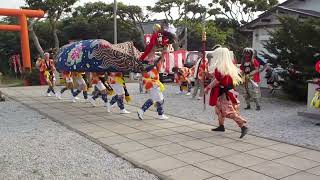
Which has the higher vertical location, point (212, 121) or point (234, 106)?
point (234, 106)

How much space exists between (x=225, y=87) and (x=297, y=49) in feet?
15.8

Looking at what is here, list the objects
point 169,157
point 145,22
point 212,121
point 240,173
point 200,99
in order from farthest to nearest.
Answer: point 145,22 → point 200,99 → point 212,121 → point 169,157 → point 240,173

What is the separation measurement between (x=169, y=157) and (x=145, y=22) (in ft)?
97.8

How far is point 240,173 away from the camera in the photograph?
4.80 metres

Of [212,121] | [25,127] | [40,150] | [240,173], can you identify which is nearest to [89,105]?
[25,127]

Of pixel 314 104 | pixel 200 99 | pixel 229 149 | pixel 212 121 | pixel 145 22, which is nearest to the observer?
pixel 229 149

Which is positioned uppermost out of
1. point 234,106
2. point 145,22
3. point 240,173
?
point 145,22

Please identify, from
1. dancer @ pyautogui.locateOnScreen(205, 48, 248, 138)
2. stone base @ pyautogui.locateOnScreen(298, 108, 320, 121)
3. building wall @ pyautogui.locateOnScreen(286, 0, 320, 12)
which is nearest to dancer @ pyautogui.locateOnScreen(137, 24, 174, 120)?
dancer @ pyautogui.locateOnScreen(205, 48, 248, 138)

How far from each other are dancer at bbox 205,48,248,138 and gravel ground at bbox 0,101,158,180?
222 cm

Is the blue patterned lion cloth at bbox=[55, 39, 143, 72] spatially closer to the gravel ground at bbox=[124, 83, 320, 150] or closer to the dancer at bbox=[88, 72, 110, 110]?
the dancer at bbox=[88, 72, 110, 110]

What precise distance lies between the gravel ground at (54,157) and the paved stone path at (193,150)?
0.24 meters

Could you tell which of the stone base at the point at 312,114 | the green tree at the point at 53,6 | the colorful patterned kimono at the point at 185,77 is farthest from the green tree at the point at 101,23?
the stone base at the point at 312,114

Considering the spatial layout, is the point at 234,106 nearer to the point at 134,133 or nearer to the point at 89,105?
the point at 134,133

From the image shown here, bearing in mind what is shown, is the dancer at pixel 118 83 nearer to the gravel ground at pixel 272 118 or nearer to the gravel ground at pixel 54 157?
the gravel ground at pixel 272 118
